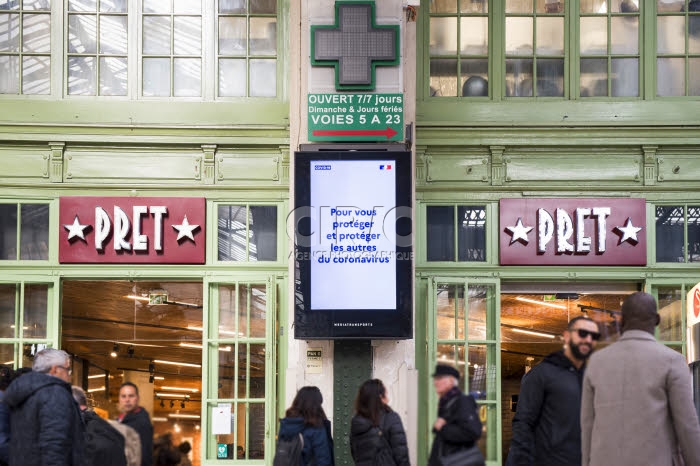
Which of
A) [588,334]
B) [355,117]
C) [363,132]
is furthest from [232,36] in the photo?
[588,334]

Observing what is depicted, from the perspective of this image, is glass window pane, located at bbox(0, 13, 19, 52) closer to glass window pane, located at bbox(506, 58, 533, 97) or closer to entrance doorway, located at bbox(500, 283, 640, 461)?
glass window pane, located at bbox(506, 58, 533, 97)

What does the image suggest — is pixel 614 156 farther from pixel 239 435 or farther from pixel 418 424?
pixel 239 435

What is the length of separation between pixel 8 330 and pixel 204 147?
2992 mm

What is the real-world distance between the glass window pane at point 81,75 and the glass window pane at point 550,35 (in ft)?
16.9

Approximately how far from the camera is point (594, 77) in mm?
12812

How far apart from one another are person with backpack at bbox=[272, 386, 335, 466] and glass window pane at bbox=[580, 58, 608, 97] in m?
5.37

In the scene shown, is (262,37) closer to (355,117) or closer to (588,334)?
(355,117)

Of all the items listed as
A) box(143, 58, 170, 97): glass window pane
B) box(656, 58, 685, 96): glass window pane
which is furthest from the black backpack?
box(656, 58, 685, 96): glass window pane

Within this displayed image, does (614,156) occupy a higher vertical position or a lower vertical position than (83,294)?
higher

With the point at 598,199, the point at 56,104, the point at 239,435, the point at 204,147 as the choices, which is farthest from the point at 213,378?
the point at 598,199

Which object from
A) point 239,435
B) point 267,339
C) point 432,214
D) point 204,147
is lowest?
point 239,435

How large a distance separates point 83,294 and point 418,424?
13.4ft

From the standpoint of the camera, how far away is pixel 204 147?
41.2ft

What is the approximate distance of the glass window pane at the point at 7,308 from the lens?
12.4 m
